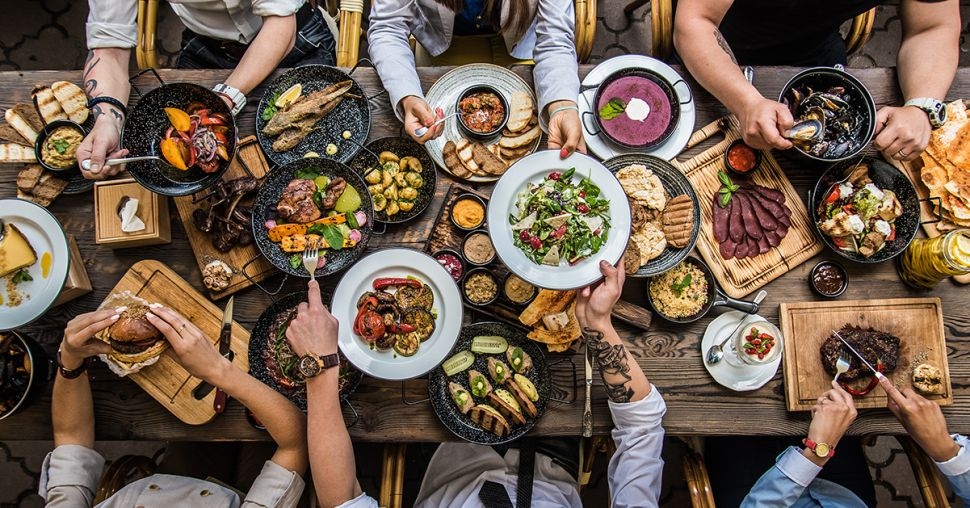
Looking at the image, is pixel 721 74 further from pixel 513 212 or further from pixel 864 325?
pixel 864 325

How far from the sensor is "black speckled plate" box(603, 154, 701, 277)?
7.46 ft

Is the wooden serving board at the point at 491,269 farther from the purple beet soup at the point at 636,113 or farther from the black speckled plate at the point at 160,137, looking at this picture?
the black speckled plate at the point at 160,137

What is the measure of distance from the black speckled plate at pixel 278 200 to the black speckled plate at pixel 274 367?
163 millimetres

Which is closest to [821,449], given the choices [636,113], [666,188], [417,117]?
[666,188]

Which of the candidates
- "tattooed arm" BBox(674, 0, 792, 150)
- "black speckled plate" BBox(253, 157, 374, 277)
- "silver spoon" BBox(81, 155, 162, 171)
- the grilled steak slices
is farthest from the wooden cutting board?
"silver spoon" BBox(81, 155, 162, 171)

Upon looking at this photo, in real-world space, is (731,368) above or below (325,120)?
below

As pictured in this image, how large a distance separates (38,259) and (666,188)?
2613 mm

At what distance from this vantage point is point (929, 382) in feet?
7.57

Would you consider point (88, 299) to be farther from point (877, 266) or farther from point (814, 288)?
point (877, 266)

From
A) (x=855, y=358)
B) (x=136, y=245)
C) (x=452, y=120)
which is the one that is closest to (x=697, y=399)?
(x=855, y=358)

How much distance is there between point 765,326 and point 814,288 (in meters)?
0.32

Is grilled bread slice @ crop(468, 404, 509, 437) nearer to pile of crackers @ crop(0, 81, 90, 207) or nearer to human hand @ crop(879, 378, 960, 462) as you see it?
human hand @ crop(879, 378, 960, 462)

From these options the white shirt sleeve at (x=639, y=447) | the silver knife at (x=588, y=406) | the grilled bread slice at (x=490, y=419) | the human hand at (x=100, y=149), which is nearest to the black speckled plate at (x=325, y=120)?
the human hand at (x=100, y=149)

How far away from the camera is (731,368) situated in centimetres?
232
